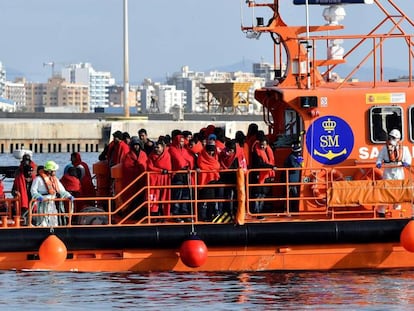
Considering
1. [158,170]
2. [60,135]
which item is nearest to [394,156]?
[158,170]

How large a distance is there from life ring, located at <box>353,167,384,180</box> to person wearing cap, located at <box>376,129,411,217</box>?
0.17m

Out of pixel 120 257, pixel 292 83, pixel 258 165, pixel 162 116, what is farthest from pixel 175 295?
pixel 162 116

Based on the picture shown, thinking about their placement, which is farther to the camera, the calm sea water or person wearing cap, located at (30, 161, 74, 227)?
person wearing cap, located at (30, 161, 74, 227)

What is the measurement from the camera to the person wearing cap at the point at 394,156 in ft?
48.0

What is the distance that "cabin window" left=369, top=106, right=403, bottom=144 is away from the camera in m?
15.0

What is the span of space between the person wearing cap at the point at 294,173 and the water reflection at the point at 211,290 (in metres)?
0.92

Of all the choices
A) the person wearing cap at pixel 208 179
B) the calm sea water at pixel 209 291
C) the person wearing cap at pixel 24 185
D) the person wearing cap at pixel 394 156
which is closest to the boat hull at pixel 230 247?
Answer: the calm sea water at pixel 209 291

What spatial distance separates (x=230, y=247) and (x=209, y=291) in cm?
87

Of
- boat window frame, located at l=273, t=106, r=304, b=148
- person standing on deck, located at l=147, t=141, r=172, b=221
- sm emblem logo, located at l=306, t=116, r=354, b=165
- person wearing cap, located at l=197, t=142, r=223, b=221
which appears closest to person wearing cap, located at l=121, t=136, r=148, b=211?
person standing on deck, located at l=147, t=141, r=172, b=221

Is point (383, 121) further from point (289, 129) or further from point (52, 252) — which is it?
point (52, 252)

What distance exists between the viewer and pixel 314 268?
582 inches

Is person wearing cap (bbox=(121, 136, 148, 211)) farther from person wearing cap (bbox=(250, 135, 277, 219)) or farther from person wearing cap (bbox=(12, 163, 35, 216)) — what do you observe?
person wearing cap (bbox=(250, 135, 277, 219))

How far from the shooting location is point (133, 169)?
15.3 meters

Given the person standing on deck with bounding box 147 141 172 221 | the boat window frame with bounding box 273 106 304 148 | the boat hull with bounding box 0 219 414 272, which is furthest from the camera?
the boat window frame with bounding box 273 106 304 148
